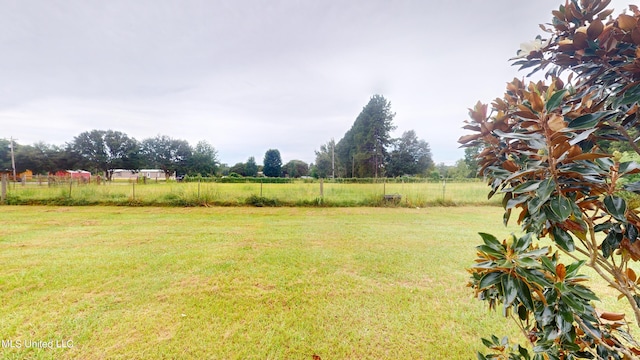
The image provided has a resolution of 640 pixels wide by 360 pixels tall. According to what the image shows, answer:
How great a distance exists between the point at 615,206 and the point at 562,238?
0.15 m

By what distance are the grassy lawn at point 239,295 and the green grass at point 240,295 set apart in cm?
1

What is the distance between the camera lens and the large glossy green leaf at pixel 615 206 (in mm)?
603

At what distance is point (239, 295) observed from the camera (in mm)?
2363

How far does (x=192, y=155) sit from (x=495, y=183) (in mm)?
41787

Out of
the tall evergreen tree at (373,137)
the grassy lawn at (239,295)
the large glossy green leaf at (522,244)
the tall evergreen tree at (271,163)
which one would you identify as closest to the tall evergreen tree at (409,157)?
the tall evergreen tree at (373,137)

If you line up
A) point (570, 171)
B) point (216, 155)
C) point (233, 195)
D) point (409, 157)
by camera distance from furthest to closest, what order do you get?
point (216, 155)
point (409, 157)
point (233, 195)
point (570, 171)

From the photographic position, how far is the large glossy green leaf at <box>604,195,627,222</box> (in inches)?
23.7

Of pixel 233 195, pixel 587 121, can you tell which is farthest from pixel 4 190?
pixel 587 121

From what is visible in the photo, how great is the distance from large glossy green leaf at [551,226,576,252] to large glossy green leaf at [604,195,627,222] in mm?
124

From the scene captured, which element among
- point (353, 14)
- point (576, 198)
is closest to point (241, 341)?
point (576, 198)

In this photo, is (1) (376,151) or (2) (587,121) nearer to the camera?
(2) (587,121)

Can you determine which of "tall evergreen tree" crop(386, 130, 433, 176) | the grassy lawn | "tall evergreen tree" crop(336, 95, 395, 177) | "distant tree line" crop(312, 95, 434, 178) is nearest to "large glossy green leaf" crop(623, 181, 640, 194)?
the grassy lawn

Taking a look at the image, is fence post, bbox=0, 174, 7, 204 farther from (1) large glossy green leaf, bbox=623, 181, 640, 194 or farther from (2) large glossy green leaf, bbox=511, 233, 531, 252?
(1) large glossy green leaf, bbox=623, 181, 640, 194

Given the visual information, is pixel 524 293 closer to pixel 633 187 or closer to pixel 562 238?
pixel 562 238
